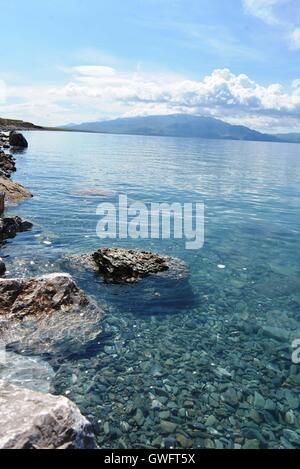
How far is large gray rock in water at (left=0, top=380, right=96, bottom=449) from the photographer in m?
6.11

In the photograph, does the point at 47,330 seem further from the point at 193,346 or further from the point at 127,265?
the point at 127,265

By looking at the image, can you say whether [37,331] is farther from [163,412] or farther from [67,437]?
[67,437]

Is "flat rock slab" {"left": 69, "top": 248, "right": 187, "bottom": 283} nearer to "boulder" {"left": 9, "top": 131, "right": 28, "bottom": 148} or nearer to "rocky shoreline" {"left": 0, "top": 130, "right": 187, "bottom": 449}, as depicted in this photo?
"rocky shoreline" {"left": 0, "top": 130, "right": 187, "bottom": 449}

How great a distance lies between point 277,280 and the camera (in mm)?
17969

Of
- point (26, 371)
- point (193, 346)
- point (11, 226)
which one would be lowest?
point (193, 346)

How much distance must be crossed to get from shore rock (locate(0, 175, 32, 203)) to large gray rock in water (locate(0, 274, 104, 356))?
19.9 m

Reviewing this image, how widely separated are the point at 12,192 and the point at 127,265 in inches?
792

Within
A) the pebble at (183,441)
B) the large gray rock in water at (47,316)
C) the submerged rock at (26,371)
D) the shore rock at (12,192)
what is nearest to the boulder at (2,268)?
the large gray rock in water at (47,316)

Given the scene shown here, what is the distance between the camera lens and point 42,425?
631cm

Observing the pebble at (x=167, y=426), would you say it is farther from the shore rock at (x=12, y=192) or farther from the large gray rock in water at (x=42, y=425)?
the shore rock at (x=12, y=192)

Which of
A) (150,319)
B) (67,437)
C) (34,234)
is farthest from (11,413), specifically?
(34,234)

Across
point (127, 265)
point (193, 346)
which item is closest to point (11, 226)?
point (127, 265)

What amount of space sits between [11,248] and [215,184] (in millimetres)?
36881

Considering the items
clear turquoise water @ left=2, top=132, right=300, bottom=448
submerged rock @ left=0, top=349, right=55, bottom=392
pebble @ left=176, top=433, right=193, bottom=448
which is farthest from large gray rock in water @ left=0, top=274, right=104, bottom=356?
pebble @ left=176, top=433, right=193, bottom=448
